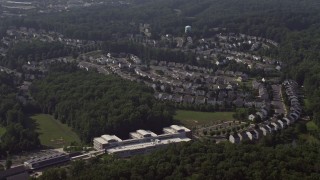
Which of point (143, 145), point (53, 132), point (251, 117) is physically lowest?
point (53, 132)

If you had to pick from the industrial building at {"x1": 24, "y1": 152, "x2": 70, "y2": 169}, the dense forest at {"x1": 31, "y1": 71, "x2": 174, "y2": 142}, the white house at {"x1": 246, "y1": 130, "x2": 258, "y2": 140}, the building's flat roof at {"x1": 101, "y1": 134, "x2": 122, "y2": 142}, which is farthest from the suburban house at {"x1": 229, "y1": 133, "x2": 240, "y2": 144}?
the industrial building at {"x1": 24, "y1": 152, "x2": 70, "y2": 169}

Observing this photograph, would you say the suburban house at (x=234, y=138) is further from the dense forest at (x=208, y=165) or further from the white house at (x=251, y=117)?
the dense forest at (x=208, y=165)

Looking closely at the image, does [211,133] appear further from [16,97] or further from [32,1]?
[32,1]

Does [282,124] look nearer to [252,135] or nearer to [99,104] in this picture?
[252,135]

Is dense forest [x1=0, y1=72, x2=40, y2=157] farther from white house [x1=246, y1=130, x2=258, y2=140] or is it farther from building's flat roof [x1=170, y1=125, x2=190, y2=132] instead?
white house [x1=246, y1=130, x2=258, y2=140]

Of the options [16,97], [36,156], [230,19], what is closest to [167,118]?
[36,156]

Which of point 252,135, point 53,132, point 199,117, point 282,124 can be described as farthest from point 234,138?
point 53,132
